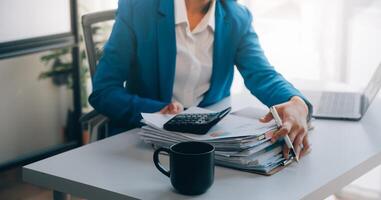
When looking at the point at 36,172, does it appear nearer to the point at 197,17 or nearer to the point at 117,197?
the point at 117,197

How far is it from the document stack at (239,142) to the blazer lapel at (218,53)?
463 mm

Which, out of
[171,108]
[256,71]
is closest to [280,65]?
[256,71]

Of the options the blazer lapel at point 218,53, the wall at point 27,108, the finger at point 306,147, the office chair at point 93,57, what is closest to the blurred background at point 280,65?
the wall at point 27,108

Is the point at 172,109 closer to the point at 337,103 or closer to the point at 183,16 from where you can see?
the point at 183,16

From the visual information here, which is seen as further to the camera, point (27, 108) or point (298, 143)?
point (27, 108)

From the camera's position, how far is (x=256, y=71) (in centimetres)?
202

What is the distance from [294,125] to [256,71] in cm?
48

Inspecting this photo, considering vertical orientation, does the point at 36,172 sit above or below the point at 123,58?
below

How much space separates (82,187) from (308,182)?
485 mm

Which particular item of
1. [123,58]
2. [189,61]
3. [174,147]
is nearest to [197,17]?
[189,61]

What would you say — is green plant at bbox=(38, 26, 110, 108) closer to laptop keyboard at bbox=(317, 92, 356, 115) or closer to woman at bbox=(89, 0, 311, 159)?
woman at bbox=(89, 0, 311, 159)

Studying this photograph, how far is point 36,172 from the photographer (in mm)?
1455

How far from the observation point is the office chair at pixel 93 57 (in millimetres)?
2053

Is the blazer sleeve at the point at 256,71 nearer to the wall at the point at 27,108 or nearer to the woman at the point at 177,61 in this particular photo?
the woman at the point at 177,61
